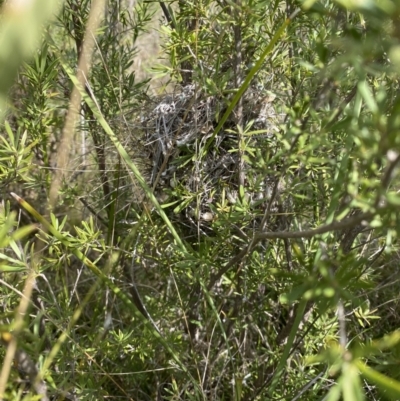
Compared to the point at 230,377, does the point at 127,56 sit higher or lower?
higher

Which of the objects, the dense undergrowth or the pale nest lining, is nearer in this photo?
the dense undergrowth

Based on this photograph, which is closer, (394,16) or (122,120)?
(394,16)

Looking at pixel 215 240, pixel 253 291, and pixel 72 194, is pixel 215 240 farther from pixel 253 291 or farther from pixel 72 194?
pixel 72 194

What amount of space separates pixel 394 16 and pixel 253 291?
979mm

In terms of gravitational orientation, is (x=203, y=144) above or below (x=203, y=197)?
above

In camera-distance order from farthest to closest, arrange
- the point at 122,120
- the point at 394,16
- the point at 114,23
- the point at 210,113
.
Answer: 1. the point at 114,23
2. the point at 122,120
3. the point at 210,113
4. the point at 394,16

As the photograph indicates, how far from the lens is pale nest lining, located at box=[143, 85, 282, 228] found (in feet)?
3.91

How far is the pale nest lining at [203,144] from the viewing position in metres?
1.19

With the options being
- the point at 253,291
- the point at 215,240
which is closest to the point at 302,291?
the point at 215,240

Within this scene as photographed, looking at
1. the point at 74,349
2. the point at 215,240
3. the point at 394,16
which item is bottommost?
the point at 74,349

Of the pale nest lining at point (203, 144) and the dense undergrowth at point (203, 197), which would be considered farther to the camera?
the pale nest lining at point (203, 144)

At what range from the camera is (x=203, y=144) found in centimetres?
122

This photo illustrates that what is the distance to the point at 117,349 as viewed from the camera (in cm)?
139

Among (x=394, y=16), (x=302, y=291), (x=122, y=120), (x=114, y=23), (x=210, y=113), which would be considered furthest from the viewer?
(x=114, y=23)
